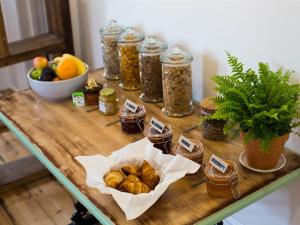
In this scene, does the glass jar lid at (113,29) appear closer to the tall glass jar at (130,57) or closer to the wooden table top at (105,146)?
the tall glass jar at (130,57)

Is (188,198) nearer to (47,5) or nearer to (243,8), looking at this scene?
(243,8)

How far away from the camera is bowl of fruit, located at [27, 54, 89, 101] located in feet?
5.86

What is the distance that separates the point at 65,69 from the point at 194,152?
736mm

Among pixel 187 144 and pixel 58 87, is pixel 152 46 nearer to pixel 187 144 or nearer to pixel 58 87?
pixel 58 87

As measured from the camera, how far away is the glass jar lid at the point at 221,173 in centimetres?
121

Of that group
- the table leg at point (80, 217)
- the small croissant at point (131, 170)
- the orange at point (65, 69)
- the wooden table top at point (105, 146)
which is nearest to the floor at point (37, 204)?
the table leg at point (80, 217)

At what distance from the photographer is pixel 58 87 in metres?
1.78

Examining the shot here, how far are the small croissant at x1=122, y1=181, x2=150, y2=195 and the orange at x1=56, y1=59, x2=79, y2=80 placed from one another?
2.45 ft

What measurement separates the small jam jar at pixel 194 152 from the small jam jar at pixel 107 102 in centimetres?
41

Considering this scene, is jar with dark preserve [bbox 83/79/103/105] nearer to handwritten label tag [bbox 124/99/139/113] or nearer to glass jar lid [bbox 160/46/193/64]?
handwritten label tag [bbox 124/99/139/113]

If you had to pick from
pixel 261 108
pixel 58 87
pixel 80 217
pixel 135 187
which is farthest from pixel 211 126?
pixel 80 217

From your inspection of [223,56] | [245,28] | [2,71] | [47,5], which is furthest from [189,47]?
[2,71]

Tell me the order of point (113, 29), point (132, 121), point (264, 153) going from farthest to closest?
point (113, 29)
point (132, 121)
point (264, 153)

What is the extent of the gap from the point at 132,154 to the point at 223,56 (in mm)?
523
